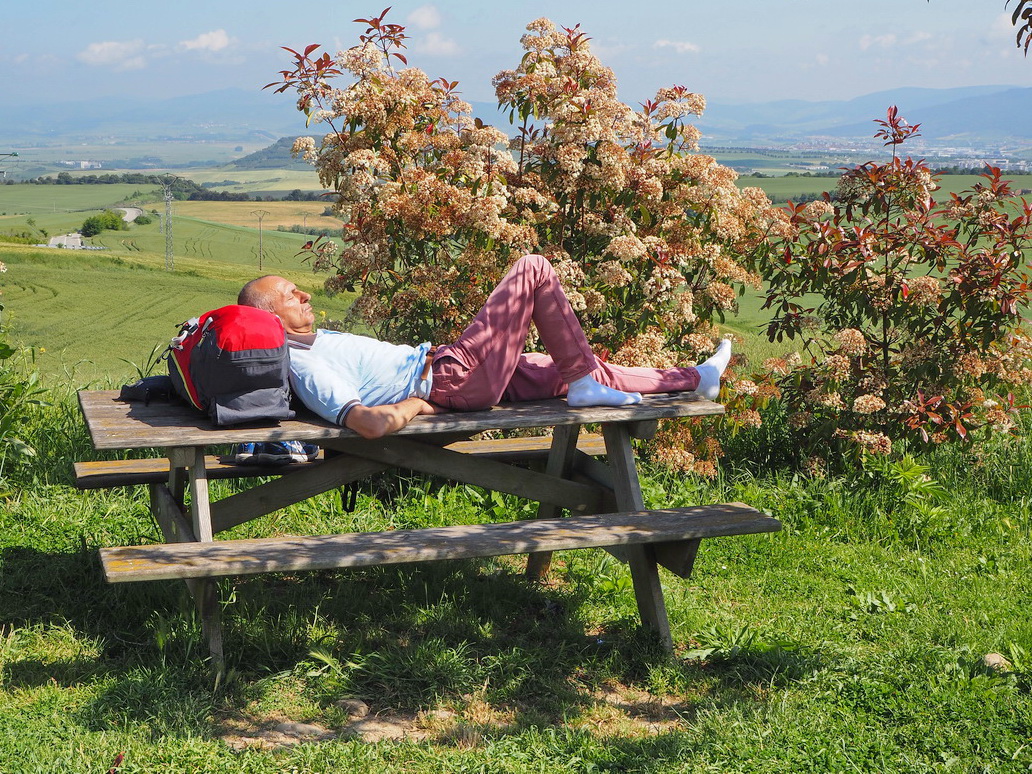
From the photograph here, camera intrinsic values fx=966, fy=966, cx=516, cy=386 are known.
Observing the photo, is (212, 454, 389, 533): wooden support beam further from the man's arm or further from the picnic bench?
the man's arm

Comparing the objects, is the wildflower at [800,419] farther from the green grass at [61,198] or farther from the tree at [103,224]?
the green grass at [61,198]

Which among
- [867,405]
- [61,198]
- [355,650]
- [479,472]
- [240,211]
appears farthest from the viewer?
[61,198]

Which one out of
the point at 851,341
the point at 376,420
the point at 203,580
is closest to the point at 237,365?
the point at 376,420

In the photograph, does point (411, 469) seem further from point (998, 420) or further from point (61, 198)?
point (61, 198)

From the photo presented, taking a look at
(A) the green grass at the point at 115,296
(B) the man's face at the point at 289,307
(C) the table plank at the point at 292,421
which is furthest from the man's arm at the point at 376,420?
(A) the green grass at the point at 115,296

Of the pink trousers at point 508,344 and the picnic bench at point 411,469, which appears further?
the pink trousers at point 508,344

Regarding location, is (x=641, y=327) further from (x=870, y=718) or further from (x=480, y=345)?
(x=870, y=718)

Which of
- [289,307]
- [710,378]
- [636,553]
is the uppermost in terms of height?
[289,307]

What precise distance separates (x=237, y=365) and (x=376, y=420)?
20.4 inches

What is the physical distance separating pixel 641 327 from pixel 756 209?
3.09 feet

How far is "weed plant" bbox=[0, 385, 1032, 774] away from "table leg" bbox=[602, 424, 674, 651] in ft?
0.48

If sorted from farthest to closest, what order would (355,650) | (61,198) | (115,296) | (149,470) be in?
(61,198), (115,296), (149,470), (355,650)

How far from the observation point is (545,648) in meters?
3.67

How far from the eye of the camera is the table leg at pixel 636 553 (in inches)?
144
